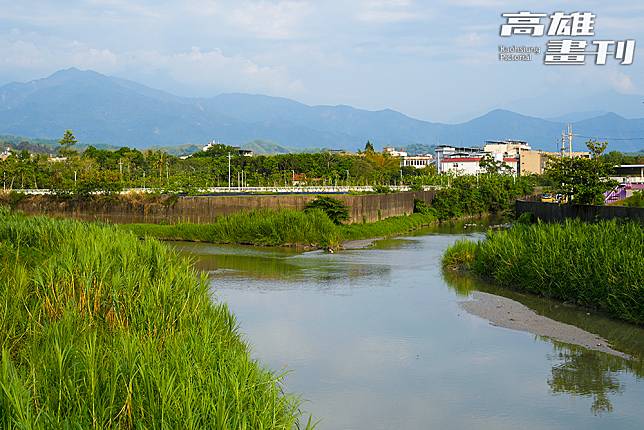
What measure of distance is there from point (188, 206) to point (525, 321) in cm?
2650

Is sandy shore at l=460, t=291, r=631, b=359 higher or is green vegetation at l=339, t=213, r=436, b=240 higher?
green vegetation at l=339, t=213, r=436, b=240

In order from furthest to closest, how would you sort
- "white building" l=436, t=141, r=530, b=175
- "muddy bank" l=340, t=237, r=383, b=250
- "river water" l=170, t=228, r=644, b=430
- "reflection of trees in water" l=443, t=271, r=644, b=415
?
"white building" l=436, t=141, r=530, b=175 → "muddy bank" l=340, t=237, r=383, b=250 → "reflection of trees in water" l=443, t=271, r=644, b=415 → "river water" l=170, t=228, r=644, b=430

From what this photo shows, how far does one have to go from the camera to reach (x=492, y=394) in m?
11.3

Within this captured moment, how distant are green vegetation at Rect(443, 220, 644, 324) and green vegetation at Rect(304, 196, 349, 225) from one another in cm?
1386

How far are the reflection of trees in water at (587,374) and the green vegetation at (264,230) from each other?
18.9m

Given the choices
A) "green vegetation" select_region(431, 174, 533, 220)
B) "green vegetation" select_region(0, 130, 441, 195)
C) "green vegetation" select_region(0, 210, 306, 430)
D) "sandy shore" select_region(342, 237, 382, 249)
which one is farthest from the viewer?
"green vegetation" select_region(0, 130, 441, 195)

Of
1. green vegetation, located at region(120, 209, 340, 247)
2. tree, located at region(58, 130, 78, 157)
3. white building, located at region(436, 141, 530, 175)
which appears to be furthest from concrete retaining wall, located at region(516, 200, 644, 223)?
white building, located at region(436, 141, 530, 175)

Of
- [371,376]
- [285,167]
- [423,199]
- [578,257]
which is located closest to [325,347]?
[371,376]

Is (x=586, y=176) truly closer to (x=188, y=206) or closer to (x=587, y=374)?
(x=587, y=374)

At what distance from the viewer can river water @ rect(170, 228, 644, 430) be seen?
10484 mm

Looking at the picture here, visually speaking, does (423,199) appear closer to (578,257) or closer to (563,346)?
(578,257)

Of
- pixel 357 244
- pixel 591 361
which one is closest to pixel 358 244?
pixel 357 244

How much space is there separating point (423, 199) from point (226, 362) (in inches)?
1820

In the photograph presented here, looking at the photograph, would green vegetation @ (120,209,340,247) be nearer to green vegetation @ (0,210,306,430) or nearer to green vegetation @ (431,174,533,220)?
green vegetation @ (0,210,306,430)
